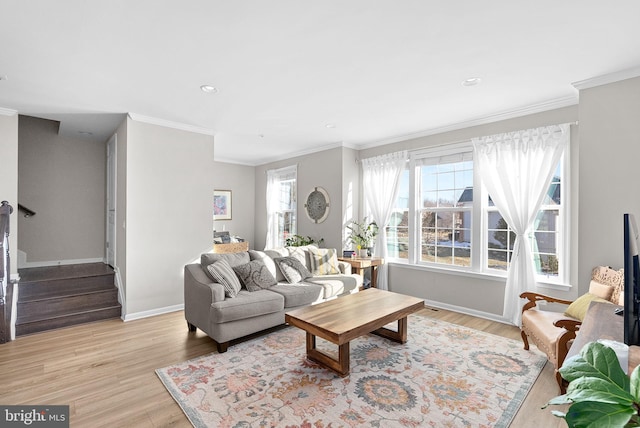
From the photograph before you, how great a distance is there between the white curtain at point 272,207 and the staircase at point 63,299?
3206mm

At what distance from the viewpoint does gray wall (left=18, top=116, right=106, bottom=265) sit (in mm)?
4871

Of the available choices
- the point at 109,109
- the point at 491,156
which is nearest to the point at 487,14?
the point at 491,156

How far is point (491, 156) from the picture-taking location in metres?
4.01

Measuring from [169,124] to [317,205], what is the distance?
2800 mm

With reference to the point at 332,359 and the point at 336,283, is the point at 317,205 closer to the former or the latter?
the point at 336,283

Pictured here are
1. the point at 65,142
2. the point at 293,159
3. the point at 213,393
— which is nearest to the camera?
the point at 213,393

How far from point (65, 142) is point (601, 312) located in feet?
23.2

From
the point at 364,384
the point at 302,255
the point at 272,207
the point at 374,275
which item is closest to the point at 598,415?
the point at 364,384

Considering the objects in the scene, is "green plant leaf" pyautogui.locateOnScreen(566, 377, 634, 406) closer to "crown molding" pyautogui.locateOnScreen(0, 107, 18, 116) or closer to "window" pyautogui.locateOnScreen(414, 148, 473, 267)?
"window" pyautogui.locateOnScreen(414, 148, 473, 267)

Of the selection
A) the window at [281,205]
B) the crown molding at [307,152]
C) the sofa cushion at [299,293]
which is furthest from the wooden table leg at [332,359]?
the window at [281,205]

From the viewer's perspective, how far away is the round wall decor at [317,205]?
5668mm

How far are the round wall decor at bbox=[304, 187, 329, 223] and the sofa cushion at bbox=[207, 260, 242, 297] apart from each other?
8.33ft

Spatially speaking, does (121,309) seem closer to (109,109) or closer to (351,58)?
(109,109)

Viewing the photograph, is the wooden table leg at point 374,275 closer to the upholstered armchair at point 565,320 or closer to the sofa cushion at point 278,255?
the sofa cushion at point 278,255
